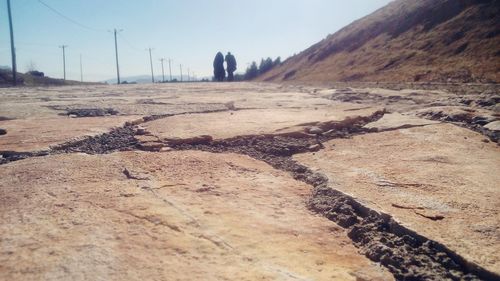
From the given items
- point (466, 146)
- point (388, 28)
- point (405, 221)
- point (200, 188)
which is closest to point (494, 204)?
point (405, 221)

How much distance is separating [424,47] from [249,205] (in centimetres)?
1772

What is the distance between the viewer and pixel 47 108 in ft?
12.0

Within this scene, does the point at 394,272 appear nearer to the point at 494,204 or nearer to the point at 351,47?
the point at 494,204

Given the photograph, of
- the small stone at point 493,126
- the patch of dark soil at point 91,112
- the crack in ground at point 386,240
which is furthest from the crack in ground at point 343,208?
the patch of dark soil at point 91,112

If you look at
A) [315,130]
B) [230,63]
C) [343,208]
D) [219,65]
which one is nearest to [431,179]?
[343,208]

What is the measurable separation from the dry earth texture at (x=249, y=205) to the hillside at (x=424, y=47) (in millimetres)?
8269

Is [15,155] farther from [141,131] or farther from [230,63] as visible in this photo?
[230,63]

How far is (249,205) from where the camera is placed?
3.93ft

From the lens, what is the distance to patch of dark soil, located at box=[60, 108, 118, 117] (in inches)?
128

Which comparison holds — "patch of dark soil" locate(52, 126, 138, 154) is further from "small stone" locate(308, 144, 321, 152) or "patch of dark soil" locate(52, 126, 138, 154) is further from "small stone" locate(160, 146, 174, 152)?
"small stone" locate(308, 144, 321, 152)

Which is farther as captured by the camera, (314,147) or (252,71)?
(252,71)

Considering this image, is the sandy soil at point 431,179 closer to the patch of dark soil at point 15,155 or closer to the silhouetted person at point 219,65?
the patch of dark soil at point 15,155

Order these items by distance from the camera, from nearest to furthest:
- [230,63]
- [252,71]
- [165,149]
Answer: [165,149]
[230,63]
[252,71]

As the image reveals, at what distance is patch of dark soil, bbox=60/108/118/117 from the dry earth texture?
3.41 feet
